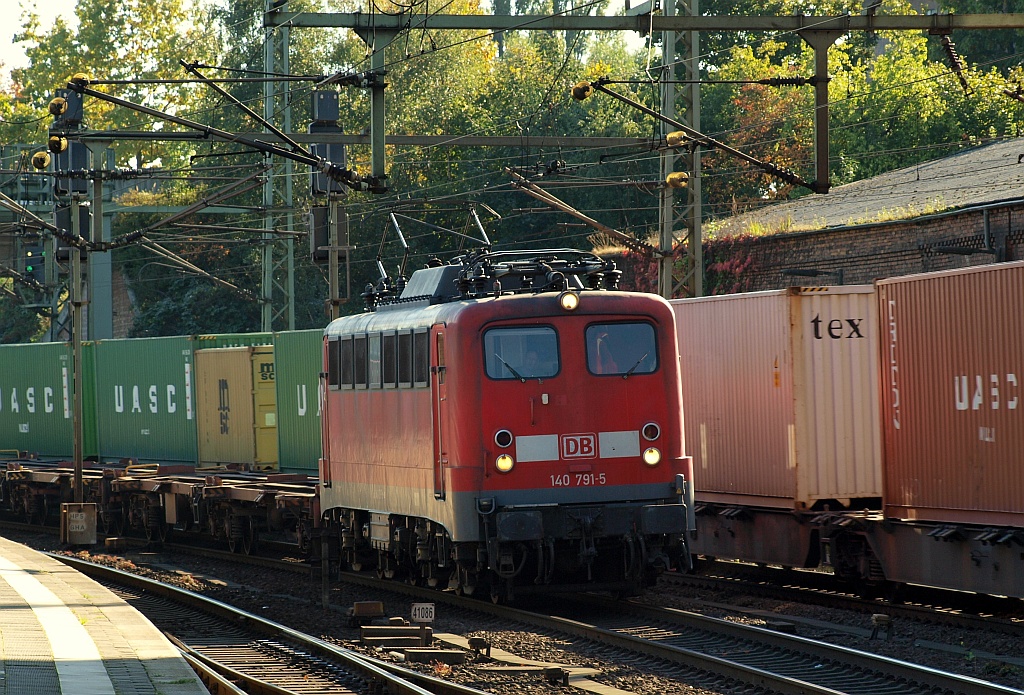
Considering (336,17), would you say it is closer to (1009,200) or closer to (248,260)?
(1009,200)

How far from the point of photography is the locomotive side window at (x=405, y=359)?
51.5 feet

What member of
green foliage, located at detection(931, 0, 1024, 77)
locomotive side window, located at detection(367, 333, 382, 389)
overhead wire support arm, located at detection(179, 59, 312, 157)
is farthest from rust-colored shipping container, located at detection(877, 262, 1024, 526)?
green foliage, located at detection(931, 0, 1024, 77)

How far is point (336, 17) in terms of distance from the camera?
17.3 m

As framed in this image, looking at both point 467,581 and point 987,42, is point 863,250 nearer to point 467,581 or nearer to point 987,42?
point 467,581

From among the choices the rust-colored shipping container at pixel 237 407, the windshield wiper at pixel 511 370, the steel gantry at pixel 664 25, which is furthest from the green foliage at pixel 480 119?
the windshield wiper at pixel 511 370

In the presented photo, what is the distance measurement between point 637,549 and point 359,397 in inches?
171

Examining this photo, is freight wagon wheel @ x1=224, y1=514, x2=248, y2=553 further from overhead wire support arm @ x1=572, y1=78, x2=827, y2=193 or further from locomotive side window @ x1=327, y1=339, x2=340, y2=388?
overhead wire support arm @ x1=572, y1=78, x2=827, y2=193

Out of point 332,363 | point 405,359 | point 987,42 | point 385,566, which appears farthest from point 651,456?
point 987,42

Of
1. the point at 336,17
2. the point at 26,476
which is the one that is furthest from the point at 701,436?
the point at 26,476

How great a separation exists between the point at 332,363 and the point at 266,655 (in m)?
5.65

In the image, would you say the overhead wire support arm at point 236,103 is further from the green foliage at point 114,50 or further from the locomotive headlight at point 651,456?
the green foliage at point 114,50

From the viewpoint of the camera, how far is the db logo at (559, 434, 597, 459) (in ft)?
47.8

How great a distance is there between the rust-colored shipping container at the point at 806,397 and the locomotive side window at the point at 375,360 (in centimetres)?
414

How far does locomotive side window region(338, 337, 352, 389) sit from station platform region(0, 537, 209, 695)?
3948 millimetres
